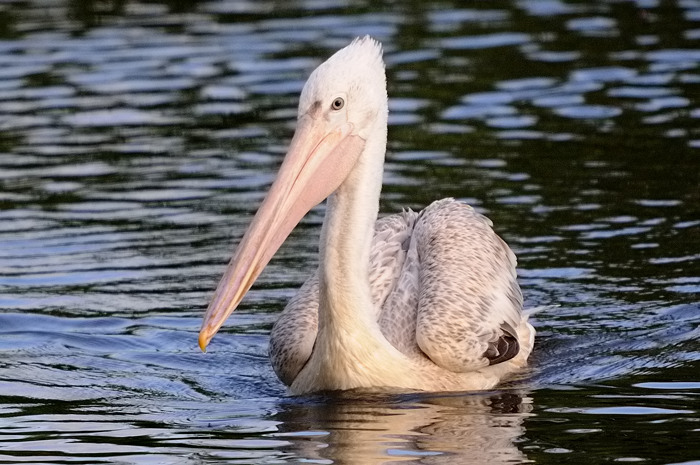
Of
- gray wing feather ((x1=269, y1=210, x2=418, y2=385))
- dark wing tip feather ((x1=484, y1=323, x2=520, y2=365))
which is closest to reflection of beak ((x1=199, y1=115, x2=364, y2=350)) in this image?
gray wing feather ((x1=269, y1=210, x2=418, y2=385))

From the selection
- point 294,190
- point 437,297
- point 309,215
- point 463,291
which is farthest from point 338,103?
point 309,215

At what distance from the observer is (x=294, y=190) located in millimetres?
5977

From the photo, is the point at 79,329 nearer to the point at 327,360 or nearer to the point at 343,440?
the point at 327,360

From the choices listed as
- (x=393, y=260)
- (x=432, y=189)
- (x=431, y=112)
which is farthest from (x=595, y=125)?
(x=393, y=260)

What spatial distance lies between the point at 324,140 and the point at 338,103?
→ 0.51 feet

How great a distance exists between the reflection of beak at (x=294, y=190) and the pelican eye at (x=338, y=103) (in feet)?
0.23

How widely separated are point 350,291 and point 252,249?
0.54 metres

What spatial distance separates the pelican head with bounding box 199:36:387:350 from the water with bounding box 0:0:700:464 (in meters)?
0.75

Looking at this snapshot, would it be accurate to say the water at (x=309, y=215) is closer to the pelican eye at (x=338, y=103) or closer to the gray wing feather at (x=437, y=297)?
the gray wing feather at (x=437, y=297)

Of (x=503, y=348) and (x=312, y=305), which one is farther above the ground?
(x=312, y=305)

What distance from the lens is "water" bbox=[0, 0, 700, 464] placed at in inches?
229

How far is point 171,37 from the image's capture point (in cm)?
1416

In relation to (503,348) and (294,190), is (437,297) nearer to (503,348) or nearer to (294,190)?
(503,348)

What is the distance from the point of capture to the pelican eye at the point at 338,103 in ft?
19.9
